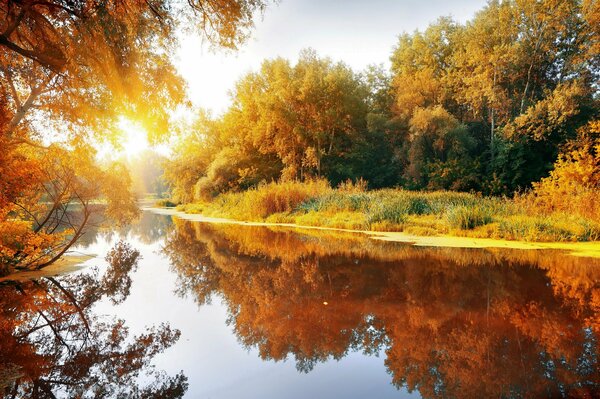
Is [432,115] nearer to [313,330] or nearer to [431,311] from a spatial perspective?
[431,311]

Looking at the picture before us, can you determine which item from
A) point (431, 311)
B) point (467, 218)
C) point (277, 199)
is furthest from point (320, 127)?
point (431, 311)

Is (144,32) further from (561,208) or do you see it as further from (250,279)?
(561,208)

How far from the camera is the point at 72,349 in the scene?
4.20 metres

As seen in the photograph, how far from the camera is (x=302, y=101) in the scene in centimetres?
2822

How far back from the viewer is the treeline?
23969 millimetres

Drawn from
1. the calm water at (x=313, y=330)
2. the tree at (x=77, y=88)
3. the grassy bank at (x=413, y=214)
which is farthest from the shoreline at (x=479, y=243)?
the tree at (x=77, y=88)

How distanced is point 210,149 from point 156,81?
25.9m

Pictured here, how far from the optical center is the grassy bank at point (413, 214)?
10740mm

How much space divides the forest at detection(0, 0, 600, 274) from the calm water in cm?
242

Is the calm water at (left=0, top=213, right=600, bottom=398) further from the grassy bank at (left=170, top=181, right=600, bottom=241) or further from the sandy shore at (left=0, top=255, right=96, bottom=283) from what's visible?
the grassy bank at (left=170, top=181, right=600, bottom=241)

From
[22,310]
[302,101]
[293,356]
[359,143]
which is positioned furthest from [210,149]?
[293,356]

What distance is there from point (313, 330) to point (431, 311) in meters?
1.76

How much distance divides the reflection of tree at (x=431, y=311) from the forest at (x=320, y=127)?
328 cm

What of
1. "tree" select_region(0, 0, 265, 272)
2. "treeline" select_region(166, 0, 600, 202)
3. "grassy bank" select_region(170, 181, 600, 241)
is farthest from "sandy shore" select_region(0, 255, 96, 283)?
"treeline" select_region(166, 0, 600, 202)
